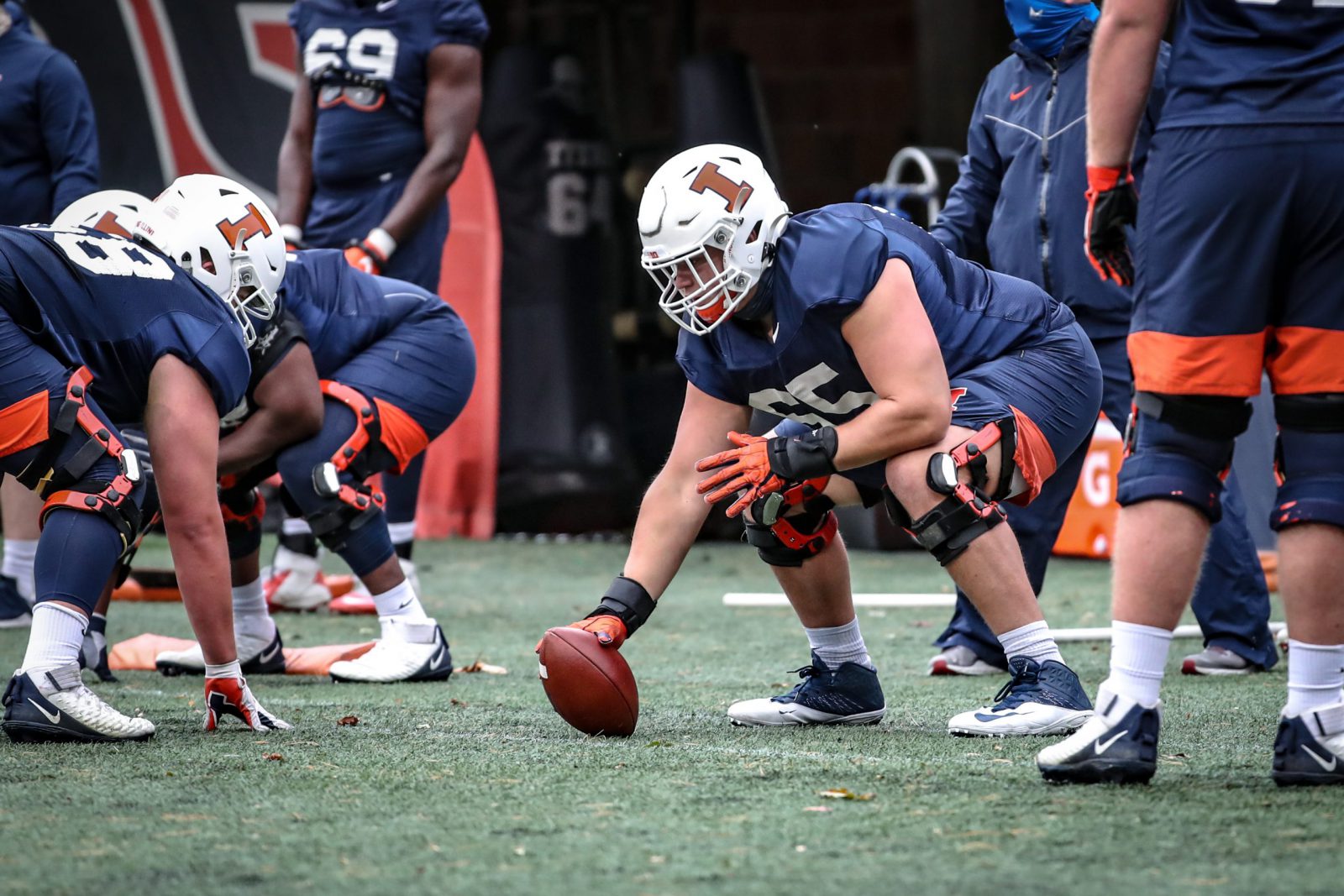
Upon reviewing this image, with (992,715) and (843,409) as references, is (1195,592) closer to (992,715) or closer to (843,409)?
(992,715)

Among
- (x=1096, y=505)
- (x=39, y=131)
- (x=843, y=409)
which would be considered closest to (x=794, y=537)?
(x=843, y=409)

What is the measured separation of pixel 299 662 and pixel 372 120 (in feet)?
7.15

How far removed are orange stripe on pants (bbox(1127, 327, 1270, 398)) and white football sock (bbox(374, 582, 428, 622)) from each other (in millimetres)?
2299

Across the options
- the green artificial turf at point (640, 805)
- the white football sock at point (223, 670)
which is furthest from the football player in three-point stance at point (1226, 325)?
the white football sock at point (223, 670)

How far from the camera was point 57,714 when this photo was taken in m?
3.43

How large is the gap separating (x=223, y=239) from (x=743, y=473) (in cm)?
142

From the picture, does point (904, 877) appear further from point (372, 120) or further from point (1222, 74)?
point (372, 120)

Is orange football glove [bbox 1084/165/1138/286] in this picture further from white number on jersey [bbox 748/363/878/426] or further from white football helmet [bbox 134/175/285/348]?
white football helmet [bbox 134/175/285/348]

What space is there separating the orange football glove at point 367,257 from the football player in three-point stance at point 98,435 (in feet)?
6.82

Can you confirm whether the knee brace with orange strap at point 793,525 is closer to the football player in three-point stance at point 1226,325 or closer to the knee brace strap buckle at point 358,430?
the football player in three-point stance at point 1226,325

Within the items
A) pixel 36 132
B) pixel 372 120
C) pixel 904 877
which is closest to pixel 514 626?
pixel 372 120

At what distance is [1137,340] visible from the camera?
292 centimetres

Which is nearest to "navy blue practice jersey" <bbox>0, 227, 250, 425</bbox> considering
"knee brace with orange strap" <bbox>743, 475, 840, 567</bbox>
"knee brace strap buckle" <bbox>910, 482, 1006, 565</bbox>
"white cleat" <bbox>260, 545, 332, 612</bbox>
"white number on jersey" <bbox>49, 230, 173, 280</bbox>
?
"white number on jersey" <bbox>49, 230, 173, 280</bbox>

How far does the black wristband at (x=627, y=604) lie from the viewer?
354 cm
